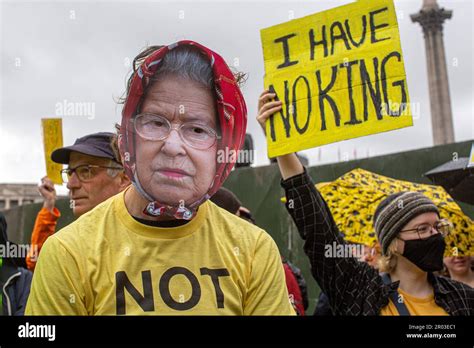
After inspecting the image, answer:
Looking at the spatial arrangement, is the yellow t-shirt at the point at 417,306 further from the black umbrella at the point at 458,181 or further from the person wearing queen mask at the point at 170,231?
the black umbrella at the point at 458,181

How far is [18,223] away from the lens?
8.77m

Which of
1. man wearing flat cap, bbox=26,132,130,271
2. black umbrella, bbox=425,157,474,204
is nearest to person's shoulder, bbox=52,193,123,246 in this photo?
man wearing flat cap, bbox=26,132,130,271

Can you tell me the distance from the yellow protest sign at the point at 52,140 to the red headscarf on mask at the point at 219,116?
734 mm

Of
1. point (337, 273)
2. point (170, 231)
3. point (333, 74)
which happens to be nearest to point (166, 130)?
point (170, 231)

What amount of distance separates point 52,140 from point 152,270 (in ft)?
4.35

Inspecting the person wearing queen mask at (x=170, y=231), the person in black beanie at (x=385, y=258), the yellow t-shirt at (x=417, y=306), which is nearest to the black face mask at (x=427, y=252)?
the person in black beanie at (x=385, y=258)

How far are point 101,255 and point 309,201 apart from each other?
1.07 m

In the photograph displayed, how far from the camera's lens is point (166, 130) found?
5.47ft

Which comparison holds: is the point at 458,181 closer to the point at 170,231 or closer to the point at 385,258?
the point at 385,258

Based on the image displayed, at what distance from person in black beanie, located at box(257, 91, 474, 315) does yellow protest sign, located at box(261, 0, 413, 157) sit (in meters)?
0.09

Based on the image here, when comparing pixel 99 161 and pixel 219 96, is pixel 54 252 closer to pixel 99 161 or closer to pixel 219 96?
pixel 219 96

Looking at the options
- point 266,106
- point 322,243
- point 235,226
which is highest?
point 266,106

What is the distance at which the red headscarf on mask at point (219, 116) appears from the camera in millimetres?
1634

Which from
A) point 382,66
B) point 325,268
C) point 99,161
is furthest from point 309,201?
point 99,161
